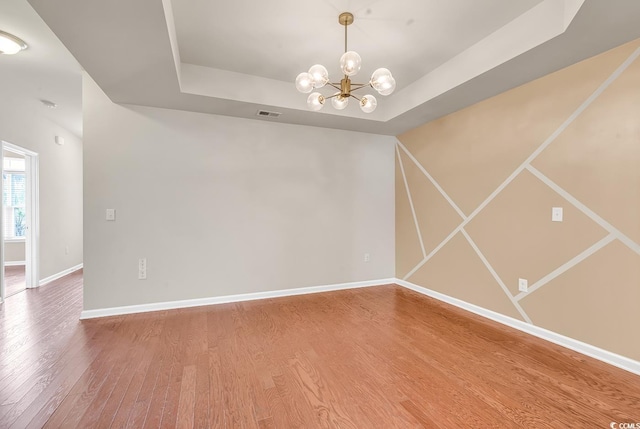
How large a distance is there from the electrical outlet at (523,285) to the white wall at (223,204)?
201cm

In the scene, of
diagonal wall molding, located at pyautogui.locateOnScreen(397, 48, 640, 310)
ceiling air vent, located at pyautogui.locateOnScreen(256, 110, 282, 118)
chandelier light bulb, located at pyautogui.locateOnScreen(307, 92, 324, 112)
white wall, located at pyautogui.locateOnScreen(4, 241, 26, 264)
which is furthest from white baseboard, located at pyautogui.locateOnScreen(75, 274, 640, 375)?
chandelier light bulb, located at pyautogui.locateOnScreen(307, 92, 324, 112)

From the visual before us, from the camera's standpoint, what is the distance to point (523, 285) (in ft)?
9.36

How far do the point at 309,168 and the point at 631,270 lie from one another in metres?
3.45

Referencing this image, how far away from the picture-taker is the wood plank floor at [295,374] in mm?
1629

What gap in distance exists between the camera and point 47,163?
15.0ft

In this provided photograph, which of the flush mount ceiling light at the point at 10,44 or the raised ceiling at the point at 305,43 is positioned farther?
the flush mount ceiling light at the point at 10,44

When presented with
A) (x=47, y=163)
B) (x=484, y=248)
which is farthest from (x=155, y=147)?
(x=484, y=248)

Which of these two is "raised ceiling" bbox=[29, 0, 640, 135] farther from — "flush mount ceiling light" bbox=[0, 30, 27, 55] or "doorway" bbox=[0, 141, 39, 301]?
"doorway" bbox=[0, 141, 39, 301]

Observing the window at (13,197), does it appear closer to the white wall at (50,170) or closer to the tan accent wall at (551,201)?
the white wall at (50,170)

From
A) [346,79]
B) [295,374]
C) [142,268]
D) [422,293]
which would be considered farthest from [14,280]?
[422,293]

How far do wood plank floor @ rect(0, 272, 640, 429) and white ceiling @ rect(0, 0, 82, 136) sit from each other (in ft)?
9.02

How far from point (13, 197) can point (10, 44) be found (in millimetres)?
5681

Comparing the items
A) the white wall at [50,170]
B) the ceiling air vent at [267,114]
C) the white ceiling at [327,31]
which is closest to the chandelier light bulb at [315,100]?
the white ceiling at [327,31]

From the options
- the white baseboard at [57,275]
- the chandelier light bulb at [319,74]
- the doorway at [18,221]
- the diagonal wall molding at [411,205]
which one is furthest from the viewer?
the white baseboard at [57,275]
